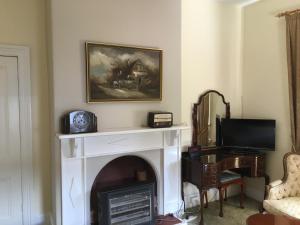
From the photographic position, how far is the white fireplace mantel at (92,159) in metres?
2.52

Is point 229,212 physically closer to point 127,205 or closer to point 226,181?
point 226,181

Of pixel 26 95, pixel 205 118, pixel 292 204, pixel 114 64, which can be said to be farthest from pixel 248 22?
pixel 26 95

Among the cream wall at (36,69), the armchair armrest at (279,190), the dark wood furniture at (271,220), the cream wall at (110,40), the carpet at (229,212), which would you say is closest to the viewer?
the dark wood furniture at (271,220)

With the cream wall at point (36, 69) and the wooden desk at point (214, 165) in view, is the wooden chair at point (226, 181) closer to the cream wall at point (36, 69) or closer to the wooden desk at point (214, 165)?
the wooden desk at point (214, 165)

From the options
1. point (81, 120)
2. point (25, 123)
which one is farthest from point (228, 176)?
point (25, 123)

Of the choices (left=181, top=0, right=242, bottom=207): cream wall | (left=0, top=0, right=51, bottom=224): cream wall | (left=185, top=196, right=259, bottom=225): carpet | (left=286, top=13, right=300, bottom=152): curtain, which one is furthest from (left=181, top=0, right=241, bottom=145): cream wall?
(left=0, top=0, right=51, bottom=224): cream wall

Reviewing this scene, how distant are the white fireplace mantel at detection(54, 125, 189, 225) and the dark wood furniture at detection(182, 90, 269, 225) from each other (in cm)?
35

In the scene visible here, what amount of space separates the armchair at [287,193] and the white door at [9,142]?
107 inches

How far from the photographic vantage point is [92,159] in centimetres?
266

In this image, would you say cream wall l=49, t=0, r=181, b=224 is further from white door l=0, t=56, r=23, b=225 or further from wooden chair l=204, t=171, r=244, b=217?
wooden chair l=204, t=171, r=244, b=217

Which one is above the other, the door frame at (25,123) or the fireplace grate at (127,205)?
the door frame at (25,123)

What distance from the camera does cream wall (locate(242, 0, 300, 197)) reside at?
329cm

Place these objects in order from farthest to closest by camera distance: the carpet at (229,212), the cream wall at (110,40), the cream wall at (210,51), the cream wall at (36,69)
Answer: the cream wall at (210,51)
the carpet at (229,212)
the cream wall at (36,69)
the cream wall at (110,40)

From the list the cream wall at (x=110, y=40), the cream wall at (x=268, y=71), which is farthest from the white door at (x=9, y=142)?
the cream wall at (x=268, y=71)
